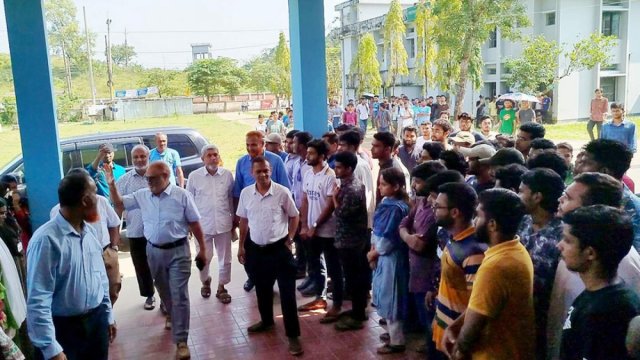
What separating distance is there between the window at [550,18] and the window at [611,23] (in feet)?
9.42

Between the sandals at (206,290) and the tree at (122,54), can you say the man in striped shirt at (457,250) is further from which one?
the tree at (122,54)

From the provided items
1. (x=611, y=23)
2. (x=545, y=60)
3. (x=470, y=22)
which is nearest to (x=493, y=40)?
(x=611, y=23)

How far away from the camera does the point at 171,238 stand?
444 cm

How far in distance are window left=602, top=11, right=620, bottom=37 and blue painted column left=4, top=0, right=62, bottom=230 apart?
1087 inches

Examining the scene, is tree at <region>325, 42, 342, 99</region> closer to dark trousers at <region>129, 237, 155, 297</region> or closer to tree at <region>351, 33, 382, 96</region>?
tree at <region>351, 33, 382, 96</region>

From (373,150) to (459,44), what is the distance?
1533 cm

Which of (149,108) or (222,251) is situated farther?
(149,108)

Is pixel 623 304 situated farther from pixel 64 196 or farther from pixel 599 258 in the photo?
pixel 64 196

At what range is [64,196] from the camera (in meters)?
2.94

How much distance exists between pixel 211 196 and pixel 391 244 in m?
2.34

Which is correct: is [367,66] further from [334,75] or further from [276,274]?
[276,274]

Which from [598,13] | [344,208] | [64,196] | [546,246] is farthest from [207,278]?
[598,13]

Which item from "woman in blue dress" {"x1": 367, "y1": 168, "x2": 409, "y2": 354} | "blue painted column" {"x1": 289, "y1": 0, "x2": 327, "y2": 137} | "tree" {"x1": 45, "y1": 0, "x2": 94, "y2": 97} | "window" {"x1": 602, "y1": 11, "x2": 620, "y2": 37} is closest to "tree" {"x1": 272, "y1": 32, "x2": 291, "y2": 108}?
"window" {"x1": 602, "y1": 11, "x2": 620, "y2": 37}

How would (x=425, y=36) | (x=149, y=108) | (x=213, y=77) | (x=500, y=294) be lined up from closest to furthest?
(x=500, y=294) < (x=425, y=36) < (x=149, y=108) < (x=213, y=77)
